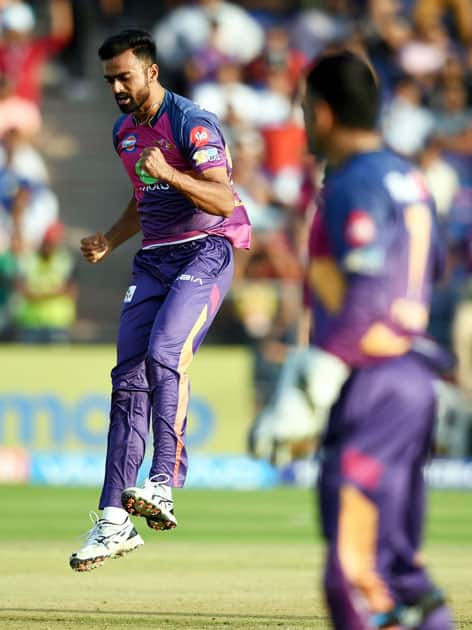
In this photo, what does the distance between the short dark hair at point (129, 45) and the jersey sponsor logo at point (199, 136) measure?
1.33 ft

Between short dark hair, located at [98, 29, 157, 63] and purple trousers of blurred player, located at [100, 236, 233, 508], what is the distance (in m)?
0.93

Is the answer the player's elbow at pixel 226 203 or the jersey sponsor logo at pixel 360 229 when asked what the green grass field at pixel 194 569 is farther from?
the jersey sponsor logo at pixel 360 229

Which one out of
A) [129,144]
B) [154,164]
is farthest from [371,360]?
[129,144]

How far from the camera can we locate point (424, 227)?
A: 453cm

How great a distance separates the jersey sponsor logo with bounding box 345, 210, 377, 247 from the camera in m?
4.42

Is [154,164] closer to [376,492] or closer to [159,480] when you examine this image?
[159,480]

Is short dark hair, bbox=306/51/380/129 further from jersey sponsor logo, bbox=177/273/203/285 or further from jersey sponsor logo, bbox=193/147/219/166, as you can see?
jersey sponsor logo, bbox=177/273/203/285

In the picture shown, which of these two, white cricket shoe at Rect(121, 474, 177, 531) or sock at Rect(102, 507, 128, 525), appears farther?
sock at Rect(102, 507, 128, 525)

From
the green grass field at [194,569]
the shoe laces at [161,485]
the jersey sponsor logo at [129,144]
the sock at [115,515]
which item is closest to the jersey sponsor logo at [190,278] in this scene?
the jersey sponsor logo at [129,144]

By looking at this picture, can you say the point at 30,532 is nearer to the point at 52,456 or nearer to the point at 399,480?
the point at 52,456

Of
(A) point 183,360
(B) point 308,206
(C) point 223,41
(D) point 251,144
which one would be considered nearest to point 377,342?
(A) point 183,360

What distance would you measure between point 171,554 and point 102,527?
2577 millimetres

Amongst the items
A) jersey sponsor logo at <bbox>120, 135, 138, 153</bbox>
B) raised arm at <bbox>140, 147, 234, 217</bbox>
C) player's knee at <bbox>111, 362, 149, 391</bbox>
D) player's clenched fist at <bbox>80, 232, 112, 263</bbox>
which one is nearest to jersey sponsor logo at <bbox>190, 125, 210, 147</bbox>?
raised arm at <bbox>140, 147, 234, 217</bbox>

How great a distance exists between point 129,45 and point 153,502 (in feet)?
6.85
